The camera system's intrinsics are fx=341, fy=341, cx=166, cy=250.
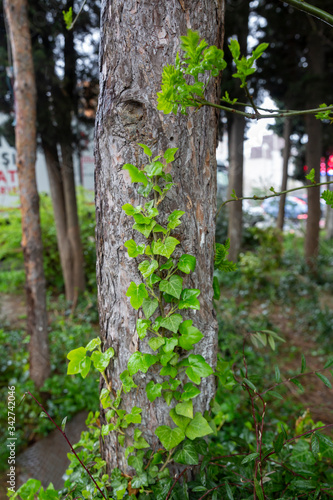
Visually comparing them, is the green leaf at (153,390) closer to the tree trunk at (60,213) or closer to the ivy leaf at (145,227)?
the ivy leaf at (145,227)

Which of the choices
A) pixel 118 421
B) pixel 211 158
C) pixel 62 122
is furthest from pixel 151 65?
pixel 62 122

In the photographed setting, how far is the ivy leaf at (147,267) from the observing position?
3.87ft

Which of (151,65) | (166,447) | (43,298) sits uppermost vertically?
(151,65)

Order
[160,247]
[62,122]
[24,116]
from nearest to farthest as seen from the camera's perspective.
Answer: [160,247] → [24,116] → [62,122]

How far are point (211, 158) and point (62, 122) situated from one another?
5239 mm

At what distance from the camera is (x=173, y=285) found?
119 cm

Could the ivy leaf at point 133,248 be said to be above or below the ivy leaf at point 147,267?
above

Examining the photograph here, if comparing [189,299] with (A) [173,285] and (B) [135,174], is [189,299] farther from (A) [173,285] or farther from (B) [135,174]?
(B) [135,174]

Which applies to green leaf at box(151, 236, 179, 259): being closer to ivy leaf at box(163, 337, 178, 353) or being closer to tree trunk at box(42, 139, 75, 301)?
ivy leaf at box(163, 337, 178, 353)

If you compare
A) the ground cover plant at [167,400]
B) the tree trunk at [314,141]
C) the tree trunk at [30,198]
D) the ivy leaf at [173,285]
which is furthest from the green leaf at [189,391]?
the tree trunk at [314,141]

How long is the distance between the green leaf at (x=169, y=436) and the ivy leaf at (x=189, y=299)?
0.47 meters

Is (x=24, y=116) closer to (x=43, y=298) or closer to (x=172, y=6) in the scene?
(x=43, y=298)

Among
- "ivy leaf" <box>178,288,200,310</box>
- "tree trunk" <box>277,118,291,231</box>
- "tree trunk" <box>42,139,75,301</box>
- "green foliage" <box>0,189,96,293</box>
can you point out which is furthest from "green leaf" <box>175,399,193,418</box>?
"tree trunk" <box>277,118,291,231</box>

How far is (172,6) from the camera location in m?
1.19
